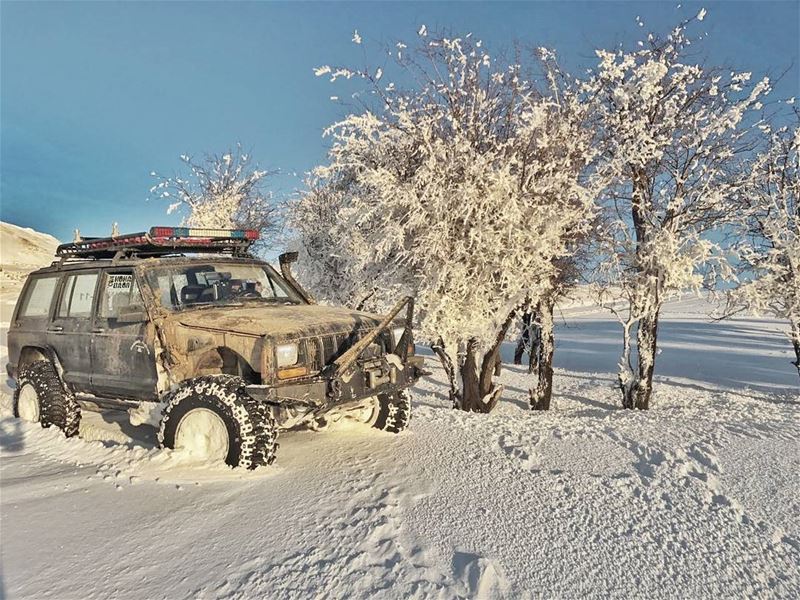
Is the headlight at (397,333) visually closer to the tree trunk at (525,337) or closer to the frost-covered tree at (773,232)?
the frost-covered tree at (773,232)

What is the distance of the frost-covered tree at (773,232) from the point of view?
1192 cm

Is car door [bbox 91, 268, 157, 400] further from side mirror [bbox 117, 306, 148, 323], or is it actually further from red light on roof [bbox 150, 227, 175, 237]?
red light on roof [bbox 150, 227, 175, 237]

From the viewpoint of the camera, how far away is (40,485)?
14.4 feet

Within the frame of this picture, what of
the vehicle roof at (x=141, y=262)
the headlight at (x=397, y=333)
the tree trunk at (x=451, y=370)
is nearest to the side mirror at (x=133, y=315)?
the vehicle roof at (x=141, y=262)

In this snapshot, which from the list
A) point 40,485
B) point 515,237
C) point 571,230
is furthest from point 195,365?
point 571,230

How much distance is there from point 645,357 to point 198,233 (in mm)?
9312

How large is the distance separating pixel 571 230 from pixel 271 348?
7122 mm

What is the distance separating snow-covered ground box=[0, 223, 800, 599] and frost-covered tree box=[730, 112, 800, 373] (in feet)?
23.8

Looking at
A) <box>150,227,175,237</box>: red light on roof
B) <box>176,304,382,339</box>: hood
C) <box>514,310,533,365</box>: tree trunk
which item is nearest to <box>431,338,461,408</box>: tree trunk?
<box>176,304,382,339</box>: hood

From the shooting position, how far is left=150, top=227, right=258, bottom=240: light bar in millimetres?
5516

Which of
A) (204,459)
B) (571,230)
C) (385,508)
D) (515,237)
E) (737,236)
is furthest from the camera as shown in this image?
(737,236)

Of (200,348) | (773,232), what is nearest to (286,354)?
(200,348)

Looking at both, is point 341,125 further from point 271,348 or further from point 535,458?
point 535,458

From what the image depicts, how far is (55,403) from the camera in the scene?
5.89m
